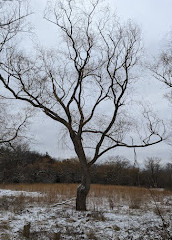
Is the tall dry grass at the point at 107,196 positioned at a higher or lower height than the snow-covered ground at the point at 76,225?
higher

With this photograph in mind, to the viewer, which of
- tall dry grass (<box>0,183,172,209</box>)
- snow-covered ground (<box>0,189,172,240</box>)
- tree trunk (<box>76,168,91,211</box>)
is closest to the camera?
snow-covered ground (<box>0,189,172,240</box>)

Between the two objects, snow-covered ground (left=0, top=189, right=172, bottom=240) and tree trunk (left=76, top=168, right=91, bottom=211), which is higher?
tree trunk (left=76, top=168, right=91, bottom=211)

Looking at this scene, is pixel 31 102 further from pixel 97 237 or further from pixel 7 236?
pixel 97 237

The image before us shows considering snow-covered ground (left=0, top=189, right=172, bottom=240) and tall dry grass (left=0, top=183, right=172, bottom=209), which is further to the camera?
tall dry grass (left=0, top=183, right=172, bottom=209)

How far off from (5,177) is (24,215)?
25000mm

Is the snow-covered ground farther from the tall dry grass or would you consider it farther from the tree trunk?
the tall dry grass

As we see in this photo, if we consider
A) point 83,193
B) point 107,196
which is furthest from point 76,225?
point 107,196

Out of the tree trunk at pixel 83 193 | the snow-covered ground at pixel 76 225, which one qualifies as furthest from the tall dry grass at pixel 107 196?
the snow-covered ground at pixel 76 225

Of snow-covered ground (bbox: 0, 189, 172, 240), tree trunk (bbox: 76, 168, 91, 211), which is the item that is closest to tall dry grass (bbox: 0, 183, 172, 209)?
tree trunk (bbox: 76, 168, 91, 211)

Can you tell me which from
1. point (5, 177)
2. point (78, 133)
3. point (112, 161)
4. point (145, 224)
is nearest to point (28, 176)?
point (5, 177)

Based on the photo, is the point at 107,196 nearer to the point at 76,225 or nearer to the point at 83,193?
the point at 83,193

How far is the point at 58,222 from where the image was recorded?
8047mm

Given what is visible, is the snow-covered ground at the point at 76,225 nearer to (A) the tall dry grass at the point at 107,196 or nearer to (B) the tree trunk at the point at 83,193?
(B) the tree trunk at the point at 83,193

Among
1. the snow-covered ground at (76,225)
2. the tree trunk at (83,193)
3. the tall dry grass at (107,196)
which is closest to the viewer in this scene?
the snow-covered ground at (76,225)
